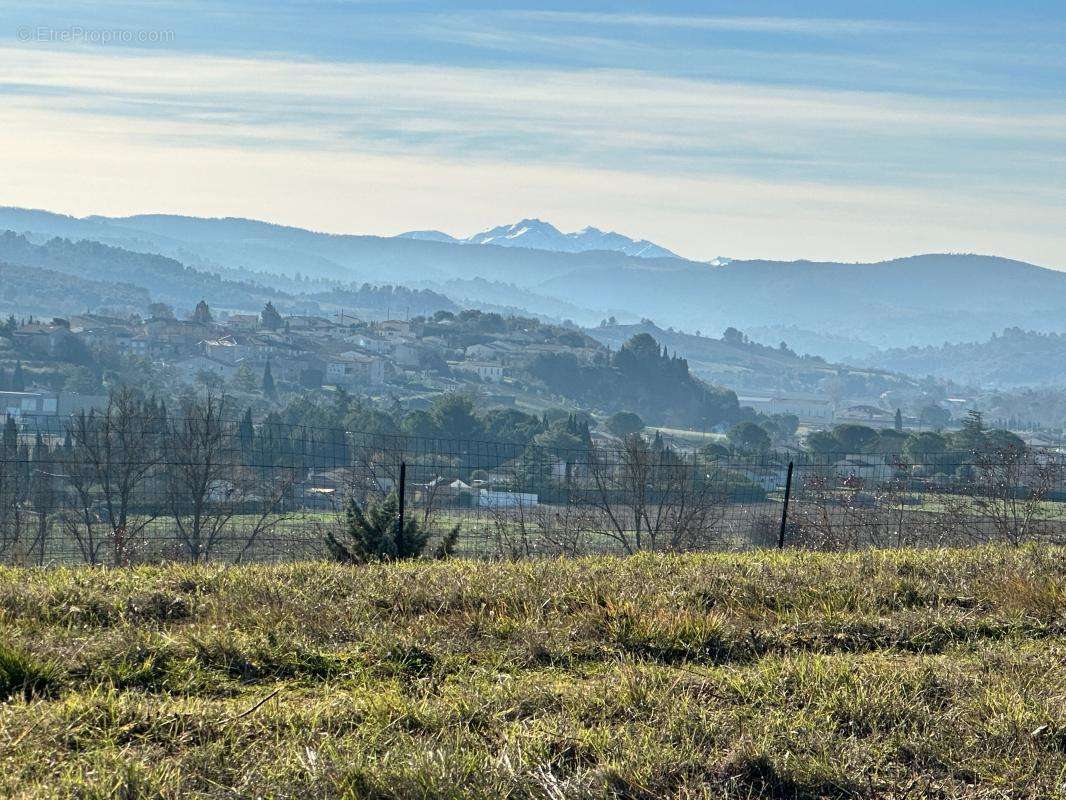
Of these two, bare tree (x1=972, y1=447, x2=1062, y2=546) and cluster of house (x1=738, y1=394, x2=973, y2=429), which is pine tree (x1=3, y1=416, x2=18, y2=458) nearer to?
bare tree (x1=972, y1=447, x2=1062, y2=546)

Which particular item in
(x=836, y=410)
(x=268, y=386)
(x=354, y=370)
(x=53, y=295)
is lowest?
(x=836, y=410)

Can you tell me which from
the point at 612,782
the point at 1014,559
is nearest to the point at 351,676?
the point at 612,782

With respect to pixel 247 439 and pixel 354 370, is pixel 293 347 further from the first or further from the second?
pixel 247 439

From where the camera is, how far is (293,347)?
123m

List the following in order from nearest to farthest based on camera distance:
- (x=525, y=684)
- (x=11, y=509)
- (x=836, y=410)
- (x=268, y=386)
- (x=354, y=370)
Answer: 1. (x=525, y=684)
2. (x=11, y=509)
3. (x=268, y=386)
4. (x=354, y=370)
5. (x=836, y=410)

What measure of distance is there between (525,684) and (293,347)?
122m

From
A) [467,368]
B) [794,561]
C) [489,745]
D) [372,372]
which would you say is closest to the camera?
[489,745]

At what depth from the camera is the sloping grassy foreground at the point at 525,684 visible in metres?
3.22

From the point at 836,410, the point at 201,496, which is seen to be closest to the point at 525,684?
the point at 201,496

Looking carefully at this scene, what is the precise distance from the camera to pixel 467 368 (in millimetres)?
127125

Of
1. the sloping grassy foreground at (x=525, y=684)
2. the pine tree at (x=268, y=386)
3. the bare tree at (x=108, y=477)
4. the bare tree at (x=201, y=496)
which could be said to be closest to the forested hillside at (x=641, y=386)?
the pine tree at (x=268, y=386)

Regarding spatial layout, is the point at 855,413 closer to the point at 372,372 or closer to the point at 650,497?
the point at 372,372

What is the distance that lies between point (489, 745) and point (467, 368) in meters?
124

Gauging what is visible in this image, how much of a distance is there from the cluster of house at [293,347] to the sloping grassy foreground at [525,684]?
102m
